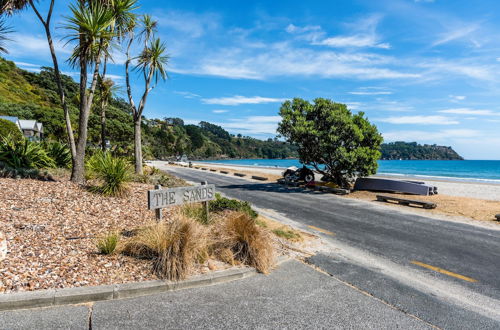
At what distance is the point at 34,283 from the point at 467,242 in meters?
9.28

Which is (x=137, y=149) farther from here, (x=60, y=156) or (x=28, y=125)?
(x=28, y=125)

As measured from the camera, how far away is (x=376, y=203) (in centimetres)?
1383

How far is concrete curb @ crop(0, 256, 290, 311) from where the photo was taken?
3484mm

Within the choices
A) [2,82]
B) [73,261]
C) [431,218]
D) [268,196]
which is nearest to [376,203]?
[431,218]

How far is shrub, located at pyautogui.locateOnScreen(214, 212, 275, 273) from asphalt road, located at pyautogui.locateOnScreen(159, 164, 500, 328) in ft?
3.88

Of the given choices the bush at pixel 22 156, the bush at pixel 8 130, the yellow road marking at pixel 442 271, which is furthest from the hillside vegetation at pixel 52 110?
the yellow road marking at pixel 442 271

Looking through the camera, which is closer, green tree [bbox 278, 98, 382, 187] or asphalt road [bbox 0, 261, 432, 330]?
asphalt road [bbox 0, 261, 432, 330]

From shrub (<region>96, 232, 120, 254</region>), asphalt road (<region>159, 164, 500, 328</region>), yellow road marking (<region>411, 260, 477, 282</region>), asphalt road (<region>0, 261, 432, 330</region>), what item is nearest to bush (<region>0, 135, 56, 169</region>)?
shrub (<region>96, 232, 120, 254</region>)

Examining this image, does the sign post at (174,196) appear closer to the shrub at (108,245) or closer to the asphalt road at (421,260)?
the shrub at (108,245)

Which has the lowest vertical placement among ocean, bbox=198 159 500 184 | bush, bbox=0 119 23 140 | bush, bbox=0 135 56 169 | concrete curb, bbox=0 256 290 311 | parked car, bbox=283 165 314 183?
ocean, bbox=198 159 500 184

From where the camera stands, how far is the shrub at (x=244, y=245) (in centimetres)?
521

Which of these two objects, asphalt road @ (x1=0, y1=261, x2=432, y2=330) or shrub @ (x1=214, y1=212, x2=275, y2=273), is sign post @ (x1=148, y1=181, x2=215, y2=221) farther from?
asphalt road @ (x1=0, y1=261, x2=432, y2=330)

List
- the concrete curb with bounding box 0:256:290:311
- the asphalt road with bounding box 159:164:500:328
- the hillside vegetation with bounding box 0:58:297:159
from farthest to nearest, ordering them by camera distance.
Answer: the hillside vegetation with bounding box 0:58:297:159, the asphalt road with bounding box 159:164:500:328, the concrete curb with bounding box 0:256:290:311

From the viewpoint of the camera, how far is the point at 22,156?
37.1ft
